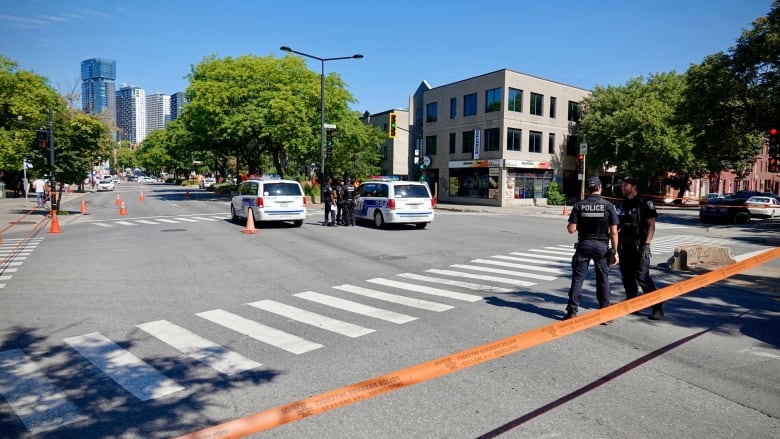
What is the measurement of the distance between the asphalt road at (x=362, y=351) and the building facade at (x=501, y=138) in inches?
1192

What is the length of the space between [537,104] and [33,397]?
4246cm

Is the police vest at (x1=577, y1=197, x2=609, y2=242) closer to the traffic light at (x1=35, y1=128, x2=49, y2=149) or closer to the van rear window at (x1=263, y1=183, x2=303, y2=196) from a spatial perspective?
the van rear window at (x1=263, y1=183, x2=303, y2=196)

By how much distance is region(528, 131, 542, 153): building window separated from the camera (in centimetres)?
4184

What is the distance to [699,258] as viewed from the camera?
1090 cm

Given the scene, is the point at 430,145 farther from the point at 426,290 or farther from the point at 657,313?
the point at 657,313

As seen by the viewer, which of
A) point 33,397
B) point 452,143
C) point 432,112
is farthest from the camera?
point 432,112

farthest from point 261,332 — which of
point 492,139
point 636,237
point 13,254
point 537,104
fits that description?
point 537,104

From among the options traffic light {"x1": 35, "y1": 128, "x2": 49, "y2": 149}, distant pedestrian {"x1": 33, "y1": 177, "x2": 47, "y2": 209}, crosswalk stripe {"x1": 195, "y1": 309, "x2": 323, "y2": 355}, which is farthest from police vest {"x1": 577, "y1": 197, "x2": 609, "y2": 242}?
distant pedestrian {"x1": 33, "y1": 177, "x2": 47, "y2": 209}

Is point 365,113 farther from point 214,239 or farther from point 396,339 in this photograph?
point 396,339

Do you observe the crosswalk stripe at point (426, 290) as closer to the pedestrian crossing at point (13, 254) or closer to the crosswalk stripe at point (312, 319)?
the crosswalk stripe at point (312, 319)

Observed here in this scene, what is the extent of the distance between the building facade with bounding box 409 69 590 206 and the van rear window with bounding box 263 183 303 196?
21.1 m

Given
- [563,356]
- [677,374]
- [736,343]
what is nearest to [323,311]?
[563,356]

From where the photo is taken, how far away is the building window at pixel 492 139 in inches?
1585

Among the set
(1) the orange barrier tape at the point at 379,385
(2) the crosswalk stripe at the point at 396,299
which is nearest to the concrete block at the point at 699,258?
(2) the crosswalk stripe at the point at 396,299
